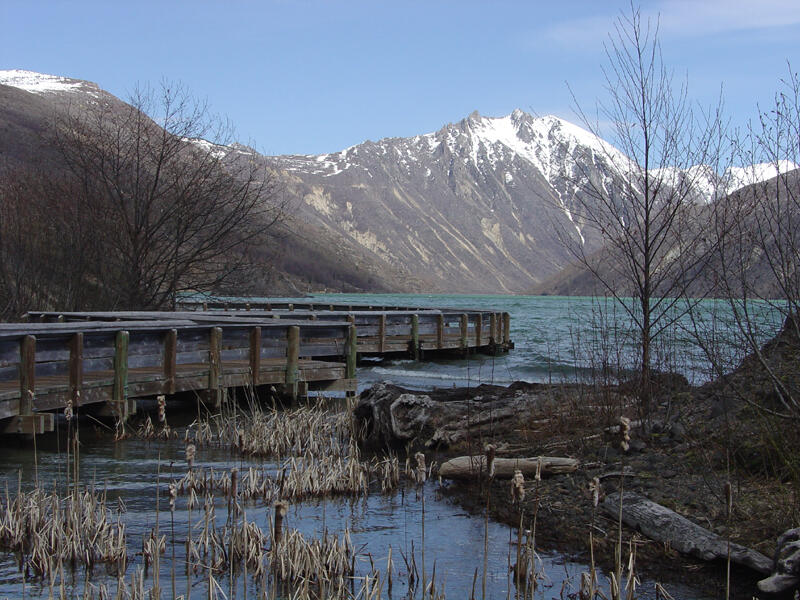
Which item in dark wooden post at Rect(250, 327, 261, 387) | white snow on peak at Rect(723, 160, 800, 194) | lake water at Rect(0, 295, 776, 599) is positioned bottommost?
lake water at Rect(0, 295, 776, 599)

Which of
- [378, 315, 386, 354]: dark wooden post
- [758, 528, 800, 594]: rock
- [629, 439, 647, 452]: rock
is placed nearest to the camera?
[758, 528, 800, 594]: rock

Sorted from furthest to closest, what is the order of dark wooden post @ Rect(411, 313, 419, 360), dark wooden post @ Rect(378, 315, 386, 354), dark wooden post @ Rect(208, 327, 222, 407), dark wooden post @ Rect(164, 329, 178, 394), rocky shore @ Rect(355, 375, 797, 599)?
dark wooden post @ Rect(411, 313, 419, 360) → dark wooden post @ Rect(378, 315, 386, 354) → dark wooden post @ Rect(208, 327, 222, 407) → dark wooden post @ Rect(164, 329, 178, 394) → rocky shore @ Rect(355, 375, 797, 599)

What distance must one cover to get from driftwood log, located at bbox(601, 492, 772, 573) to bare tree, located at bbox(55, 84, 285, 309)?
59.4ft

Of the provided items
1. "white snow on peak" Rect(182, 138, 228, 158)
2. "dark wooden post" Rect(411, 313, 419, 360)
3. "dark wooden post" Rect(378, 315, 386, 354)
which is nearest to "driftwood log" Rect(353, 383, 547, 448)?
"dark wooden post" Rect(378, 315, 386, 354)

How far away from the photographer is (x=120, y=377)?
12094 mm

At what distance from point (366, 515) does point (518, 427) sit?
4124mm

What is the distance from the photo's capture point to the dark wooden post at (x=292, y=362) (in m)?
15.7

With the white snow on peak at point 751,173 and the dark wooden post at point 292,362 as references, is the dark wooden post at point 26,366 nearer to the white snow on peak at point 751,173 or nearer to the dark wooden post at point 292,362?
the dark wooden post at point 292,362

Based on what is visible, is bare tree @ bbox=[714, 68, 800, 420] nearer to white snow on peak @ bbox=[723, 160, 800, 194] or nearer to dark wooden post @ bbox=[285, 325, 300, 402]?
white snow on peak @ bbox=[723, 160, 800, 194]

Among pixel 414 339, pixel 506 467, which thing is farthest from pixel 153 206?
pixel 506 467

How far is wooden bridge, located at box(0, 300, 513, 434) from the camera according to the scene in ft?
34.5

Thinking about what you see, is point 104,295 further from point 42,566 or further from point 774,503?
point 774,503

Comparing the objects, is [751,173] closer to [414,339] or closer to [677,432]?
[677,432]

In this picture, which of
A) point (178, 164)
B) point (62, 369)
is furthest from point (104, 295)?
point (62, 369)
